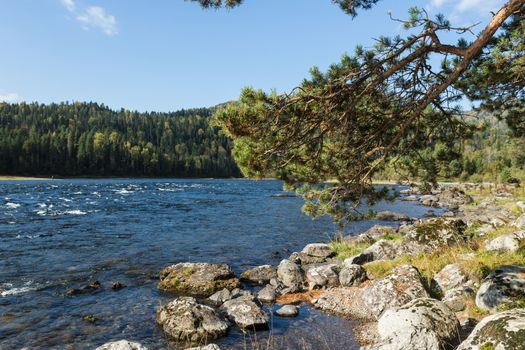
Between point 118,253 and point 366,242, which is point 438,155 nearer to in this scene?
point 366,242

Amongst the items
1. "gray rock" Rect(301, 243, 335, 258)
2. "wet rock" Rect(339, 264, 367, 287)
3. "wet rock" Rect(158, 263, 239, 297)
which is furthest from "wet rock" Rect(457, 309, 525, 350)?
"gray rock" Rect(301, 243, 335, 258)

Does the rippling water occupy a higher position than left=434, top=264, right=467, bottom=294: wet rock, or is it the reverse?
left=434, top=264, right=467, bottom=294: wet rock

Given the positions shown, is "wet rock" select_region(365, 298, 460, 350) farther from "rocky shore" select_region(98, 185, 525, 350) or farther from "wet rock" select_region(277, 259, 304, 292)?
"wet rock" select_region(277, 259, 304, 292)

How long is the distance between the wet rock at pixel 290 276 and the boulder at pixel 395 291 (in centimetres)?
329

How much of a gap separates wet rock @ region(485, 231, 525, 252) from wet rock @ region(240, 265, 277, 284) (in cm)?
799

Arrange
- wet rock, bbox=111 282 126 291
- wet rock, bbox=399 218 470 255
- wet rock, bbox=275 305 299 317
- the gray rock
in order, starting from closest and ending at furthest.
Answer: wet rock, bbox=275 305 299 317
wet rock, bbox=111 282 126 291
wet rock, bbox=399 218 470 255
the gray rock

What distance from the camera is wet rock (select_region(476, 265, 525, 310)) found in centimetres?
869

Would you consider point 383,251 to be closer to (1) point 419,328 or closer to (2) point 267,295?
(2) point 267,295

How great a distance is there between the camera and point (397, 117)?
27.7 ft

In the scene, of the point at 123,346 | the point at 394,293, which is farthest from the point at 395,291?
the point at 123,346

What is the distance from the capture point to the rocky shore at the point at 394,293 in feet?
25.0

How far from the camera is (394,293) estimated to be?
1104 centimetres

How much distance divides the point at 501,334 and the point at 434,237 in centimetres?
1091

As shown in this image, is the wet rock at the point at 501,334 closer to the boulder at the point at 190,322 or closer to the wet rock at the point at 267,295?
the boulder at the point at 190,322
